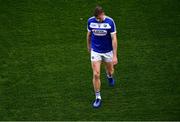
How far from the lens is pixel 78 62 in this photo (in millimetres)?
A: 12523

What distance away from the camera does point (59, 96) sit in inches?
447

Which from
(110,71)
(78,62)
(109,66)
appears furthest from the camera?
(78,62)

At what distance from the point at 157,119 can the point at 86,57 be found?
2.99 m

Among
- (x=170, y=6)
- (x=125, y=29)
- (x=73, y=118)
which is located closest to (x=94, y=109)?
(x=73, y=118)

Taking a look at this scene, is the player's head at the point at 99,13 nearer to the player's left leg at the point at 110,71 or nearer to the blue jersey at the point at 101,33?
the blue jersey at the point at 101,33

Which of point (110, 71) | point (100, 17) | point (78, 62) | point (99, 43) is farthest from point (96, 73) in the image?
point (78, 62)

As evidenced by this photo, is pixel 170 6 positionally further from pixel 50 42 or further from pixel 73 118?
pixel 73 118

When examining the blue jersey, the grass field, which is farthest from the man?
the grass field

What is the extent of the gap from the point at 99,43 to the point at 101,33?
236 millimetres

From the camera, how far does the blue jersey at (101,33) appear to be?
1056 cm

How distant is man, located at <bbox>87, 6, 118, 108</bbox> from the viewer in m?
10.6

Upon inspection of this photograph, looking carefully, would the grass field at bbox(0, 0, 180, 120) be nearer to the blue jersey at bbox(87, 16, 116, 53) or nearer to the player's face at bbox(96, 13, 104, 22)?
the blue jersey at bbox(87, 16, 116, 53)

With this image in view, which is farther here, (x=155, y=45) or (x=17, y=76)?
(x=155, y=45)

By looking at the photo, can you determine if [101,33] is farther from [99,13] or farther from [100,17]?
[99,13]
